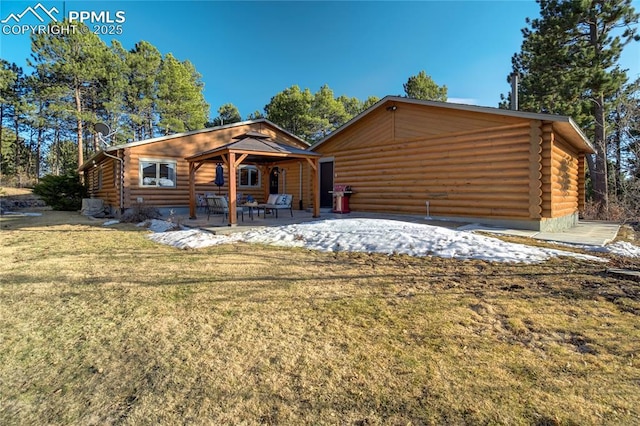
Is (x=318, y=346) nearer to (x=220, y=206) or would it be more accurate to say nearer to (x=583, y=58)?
(x=220, y=206)

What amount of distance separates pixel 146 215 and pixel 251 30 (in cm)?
1032

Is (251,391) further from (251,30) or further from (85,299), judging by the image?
(251,30)

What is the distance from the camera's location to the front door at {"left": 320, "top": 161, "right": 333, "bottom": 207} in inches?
542

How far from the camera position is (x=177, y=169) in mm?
14297

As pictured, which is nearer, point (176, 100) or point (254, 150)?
point (254, 150)

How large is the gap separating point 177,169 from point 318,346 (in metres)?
13.6

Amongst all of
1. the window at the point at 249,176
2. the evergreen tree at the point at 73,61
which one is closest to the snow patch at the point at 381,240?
the window at the point at 249,176

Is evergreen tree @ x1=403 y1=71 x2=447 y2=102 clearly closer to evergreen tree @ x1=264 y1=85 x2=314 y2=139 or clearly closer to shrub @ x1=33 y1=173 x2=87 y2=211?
evergreen tree @ x1=264 y1=85 x2=314 y2=139

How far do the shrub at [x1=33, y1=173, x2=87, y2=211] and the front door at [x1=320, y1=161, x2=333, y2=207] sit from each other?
13.3 metres

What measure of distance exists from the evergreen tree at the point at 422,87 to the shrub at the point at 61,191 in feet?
79.2

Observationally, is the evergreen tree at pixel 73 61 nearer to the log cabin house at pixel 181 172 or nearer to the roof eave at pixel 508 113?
the log cabin house at pixel 181 172

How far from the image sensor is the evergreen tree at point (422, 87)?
27656 millimetres

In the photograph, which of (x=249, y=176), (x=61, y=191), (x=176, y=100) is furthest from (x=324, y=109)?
(x=61, y=191)

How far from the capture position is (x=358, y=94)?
113 feet
